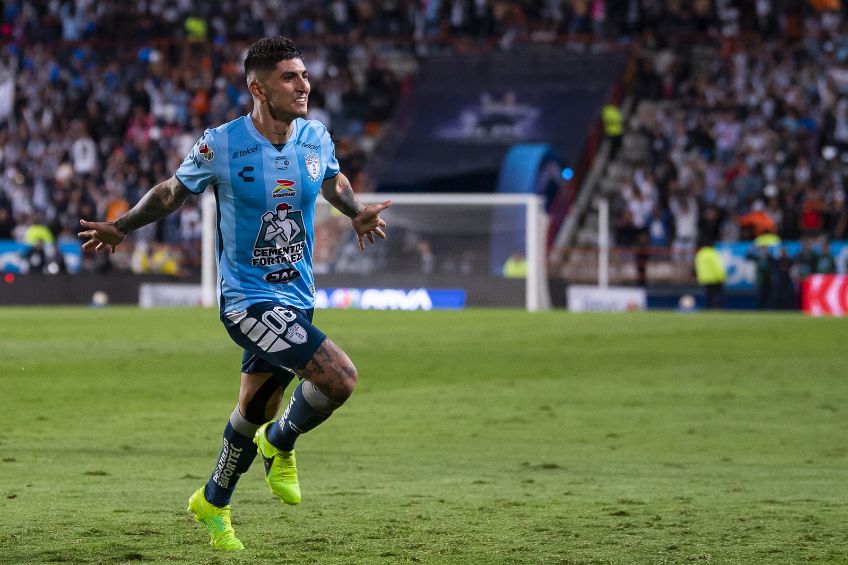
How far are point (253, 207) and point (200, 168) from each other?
0.29 metres

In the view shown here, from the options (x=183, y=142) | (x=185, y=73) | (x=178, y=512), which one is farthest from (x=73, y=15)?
(x=178, y=512)

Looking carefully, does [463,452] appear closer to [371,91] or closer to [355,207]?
[355,207]

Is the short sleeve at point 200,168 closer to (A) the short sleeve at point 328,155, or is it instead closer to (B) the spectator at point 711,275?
(A) the short sleeve at point 328,155

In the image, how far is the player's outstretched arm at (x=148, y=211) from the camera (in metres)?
6.83

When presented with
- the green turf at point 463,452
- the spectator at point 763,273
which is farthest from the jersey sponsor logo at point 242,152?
the spectator at point 763,273

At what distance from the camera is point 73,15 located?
1663 inches

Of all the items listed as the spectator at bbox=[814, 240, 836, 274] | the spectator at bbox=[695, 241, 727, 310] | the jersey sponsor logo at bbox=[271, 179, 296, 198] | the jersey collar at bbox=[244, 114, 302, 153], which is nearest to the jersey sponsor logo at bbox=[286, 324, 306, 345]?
the jersey sponsor logo at bbox=[271, 179, 296, 198]

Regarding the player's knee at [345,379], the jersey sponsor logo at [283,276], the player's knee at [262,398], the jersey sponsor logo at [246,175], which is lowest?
the player's knee at [262,398]

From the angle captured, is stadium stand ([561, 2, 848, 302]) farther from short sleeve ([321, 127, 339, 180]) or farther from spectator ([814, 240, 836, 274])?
short sleeve ([321, 127, 339, 180])

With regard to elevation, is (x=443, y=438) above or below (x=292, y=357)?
below

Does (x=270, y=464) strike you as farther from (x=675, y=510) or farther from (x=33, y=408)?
(x=33, y=408)

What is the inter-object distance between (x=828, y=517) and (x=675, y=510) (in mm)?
790

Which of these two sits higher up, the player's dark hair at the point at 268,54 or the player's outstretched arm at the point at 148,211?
the player's dark hair at the point at 268,54

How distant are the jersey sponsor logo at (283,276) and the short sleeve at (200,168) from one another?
0.50 meters
